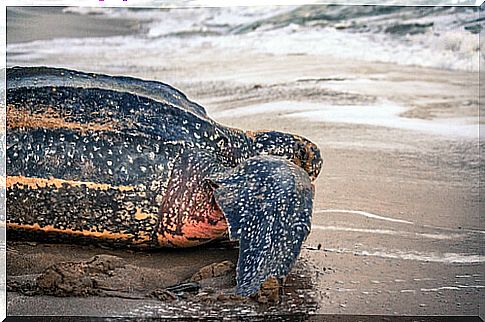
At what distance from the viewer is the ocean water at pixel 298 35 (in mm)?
2979

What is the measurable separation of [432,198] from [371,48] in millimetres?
642

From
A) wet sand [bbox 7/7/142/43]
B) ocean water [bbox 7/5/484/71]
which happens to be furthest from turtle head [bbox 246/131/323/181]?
wet sand [bbox 7/7/142/43]

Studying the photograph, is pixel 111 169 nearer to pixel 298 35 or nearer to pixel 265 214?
pixel 265 214

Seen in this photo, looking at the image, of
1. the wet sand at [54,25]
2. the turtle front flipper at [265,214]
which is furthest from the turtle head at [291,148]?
the wet sand at [54,25]

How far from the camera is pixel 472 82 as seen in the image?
2.98 m

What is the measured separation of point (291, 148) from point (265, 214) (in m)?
0.56

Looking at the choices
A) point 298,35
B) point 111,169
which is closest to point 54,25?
point 111,169

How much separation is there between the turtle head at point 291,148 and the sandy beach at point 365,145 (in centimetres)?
17

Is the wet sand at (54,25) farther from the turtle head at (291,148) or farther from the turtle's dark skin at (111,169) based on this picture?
the turtle head at (291,148)

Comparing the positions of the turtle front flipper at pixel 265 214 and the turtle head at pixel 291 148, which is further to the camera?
the turtle head at pixel 291 148

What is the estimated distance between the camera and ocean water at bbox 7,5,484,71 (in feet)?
9.77

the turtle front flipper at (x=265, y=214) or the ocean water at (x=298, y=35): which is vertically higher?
the ocean water at (x=298, y=35)

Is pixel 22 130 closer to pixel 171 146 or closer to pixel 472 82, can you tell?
pixel 171 146

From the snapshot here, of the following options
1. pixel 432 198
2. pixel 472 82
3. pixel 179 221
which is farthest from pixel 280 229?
pixel 472 82
